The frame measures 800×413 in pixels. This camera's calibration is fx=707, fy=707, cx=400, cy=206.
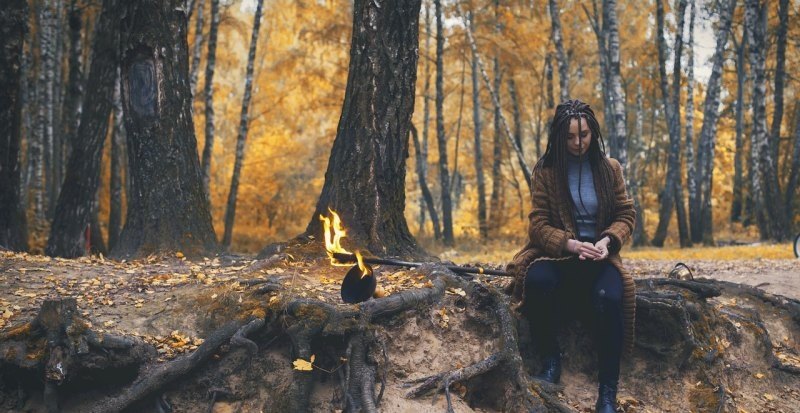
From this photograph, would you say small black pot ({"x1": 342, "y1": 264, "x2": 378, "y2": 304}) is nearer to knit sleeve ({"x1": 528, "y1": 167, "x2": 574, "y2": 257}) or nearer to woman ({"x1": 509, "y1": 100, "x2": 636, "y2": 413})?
woman ({"x1": 509, "y1": 100, "x2": 636, "y2": 413})

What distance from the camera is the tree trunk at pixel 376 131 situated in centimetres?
685

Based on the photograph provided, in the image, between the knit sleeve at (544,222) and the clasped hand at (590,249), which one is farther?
the knit sleeve at (544,222)

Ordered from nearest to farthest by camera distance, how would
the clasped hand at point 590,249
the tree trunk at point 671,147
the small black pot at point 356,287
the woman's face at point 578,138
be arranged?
the clasped hand at point 590,249, the woman's face at point 578,138, the small black pot at point 356,287, the tree trunk at point 671,147

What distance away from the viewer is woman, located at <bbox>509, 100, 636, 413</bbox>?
4.79 meters

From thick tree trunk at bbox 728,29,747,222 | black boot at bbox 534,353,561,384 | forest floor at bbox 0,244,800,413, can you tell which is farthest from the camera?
thick tree trunk at bbox 728,29,747,222

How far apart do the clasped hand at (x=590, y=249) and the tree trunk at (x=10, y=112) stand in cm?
687

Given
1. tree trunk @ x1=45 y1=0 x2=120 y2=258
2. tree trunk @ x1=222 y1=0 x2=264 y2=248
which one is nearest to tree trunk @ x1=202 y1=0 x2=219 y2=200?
tree trunk @ x1=222 y1=0 x2=264 y2=248

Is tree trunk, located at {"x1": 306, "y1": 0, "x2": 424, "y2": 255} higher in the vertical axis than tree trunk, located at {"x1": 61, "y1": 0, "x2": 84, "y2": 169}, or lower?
lower

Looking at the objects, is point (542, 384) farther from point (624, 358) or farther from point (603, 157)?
point (603, 157)

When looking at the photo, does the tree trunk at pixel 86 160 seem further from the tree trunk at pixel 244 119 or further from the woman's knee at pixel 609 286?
the woman's knee at pixel 609 286

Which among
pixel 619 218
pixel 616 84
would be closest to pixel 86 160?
pixel 619 218

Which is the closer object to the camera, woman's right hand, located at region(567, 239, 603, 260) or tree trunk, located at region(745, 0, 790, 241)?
woman's right hand, located at region(567, 239, 603, 260)

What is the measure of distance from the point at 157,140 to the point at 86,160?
338 centimetres

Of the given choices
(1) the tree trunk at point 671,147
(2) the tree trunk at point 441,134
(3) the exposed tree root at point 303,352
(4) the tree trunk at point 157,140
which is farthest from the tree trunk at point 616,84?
(3) the exposed tree root at point 303,352
